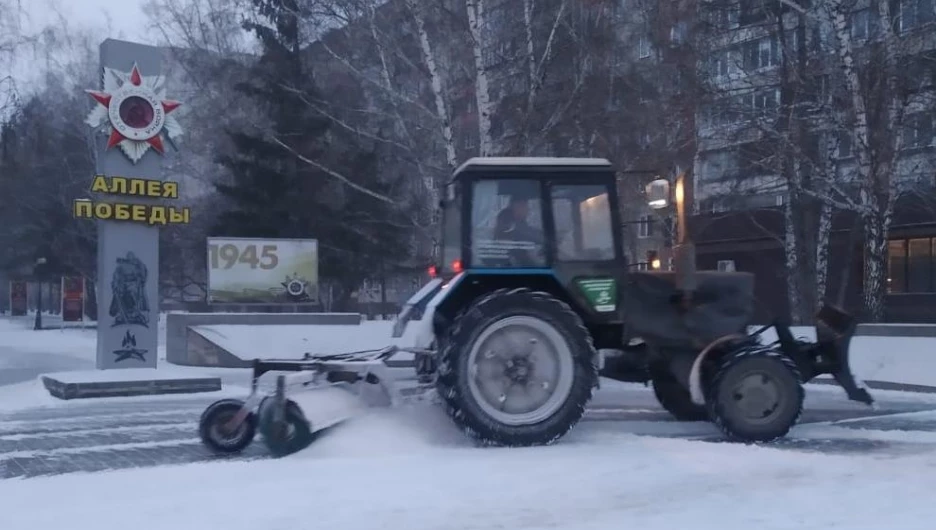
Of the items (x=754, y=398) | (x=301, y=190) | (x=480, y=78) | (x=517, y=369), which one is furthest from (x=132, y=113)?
(x=301, y=190)

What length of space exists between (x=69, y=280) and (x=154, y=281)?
1248 inches

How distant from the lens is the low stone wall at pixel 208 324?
21719 millimetres

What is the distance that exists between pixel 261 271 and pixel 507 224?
48.8ft

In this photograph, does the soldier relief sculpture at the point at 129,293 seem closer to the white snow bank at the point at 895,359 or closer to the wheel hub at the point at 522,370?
the wheel hub at the point at 522,370

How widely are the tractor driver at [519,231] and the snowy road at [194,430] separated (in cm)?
172

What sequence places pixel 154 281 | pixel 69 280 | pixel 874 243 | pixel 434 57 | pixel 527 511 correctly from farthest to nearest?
pixel 69 280 → pixel 434 57 → pixel 874 243 → pixel 154 281 → pixel 527 511

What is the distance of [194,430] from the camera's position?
443 inches

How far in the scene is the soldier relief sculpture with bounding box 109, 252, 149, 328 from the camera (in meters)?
17.1

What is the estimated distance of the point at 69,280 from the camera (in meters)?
46.5

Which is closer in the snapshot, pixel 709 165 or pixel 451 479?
pixel 451 479

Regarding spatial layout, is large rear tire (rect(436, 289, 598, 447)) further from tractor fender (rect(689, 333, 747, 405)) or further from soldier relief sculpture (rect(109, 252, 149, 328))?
soldier relief sculpture (rect(109, 252, 149, 328))

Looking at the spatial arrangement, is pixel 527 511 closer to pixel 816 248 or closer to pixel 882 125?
pixel 882 125

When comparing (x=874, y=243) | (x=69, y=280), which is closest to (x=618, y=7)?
(x=874, y=243)

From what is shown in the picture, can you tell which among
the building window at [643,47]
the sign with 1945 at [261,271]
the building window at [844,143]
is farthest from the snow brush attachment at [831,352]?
the sign with 1945 at [261,271]
